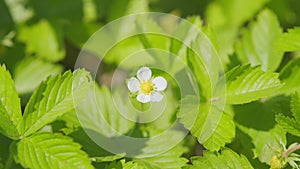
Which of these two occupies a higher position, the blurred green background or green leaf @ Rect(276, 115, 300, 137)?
the blurred green background

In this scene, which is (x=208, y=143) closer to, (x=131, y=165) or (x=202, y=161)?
(x=202, y=161)

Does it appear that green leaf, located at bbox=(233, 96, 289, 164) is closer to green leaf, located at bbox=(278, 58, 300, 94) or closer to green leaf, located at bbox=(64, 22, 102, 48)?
green leaf, located at bbox=(278, 58, 300, 94)

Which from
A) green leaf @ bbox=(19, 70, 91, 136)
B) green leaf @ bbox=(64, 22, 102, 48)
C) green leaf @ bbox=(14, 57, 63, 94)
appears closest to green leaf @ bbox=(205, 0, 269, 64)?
green leaf @ bbox=(64, 22, 102, 48)

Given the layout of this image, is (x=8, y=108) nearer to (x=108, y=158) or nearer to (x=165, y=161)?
(x=108, y=158)

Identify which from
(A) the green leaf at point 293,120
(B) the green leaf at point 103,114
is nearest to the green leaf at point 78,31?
(B) the green leaf at point 103,114

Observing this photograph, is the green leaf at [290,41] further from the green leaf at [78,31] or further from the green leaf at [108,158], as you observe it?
the green leaf at [78,31]

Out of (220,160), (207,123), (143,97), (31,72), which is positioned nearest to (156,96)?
(143,97)

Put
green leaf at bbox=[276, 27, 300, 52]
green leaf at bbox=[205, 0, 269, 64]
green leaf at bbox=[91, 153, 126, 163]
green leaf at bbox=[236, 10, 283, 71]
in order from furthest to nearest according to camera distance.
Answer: green leaf at bbox=[205, 0, 269, 64] → green leaf at bbox=[236, 10, 283, 71] → green leaf at bbox=[276, 27, 300, 52] → green leaf at bbox=[91, 153, 126, 163]
